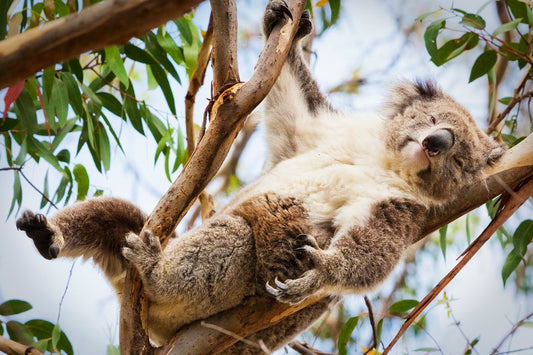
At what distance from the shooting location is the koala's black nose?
8.10 ft

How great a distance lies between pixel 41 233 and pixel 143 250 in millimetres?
461

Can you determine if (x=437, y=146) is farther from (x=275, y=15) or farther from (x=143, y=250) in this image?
(x=143, y=250)

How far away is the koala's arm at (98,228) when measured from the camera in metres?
2.34

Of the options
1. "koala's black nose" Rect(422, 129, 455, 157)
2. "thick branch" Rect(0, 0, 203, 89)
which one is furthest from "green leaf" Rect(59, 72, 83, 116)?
"thick branch" Rect(0, 0, 203, 89)

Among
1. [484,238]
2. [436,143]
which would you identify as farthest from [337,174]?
[484,238]

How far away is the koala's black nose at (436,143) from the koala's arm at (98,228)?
52.2 inches

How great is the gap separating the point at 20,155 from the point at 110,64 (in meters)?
0.63

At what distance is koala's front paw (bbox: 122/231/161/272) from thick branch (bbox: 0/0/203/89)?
3.66 feet

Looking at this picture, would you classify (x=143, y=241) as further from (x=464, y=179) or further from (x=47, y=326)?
(x=464, y=179)

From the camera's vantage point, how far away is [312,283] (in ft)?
6.67

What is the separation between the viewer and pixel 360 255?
2.17 m

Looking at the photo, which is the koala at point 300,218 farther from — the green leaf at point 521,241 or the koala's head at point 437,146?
the green leaf at point 521,241

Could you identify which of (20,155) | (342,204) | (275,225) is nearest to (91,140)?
(20,155)

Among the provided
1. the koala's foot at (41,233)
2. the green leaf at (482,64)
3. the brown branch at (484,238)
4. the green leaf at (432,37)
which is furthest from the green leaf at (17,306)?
the green leaf at (482,64)
